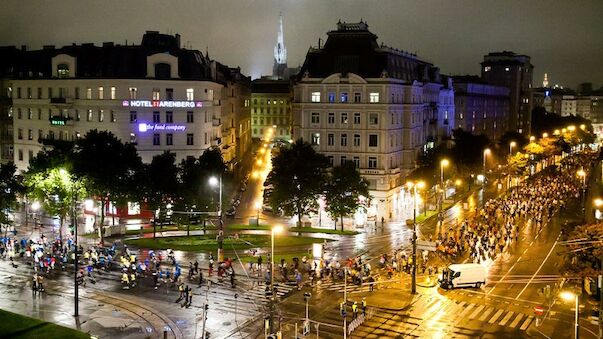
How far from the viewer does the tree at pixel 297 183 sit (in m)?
76.4

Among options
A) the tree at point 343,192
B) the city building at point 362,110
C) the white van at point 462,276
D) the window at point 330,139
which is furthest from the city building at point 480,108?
the white van at point 462,276

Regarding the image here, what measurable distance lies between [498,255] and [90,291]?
37939 mm

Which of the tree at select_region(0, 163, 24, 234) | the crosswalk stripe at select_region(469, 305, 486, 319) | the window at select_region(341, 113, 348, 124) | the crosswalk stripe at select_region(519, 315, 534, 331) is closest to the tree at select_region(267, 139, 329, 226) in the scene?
the window at select_region(341, 113, 348, 124)

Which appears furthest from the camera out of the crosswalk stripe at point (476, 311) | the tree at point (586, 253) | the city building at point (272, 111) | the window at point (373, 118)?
the city building at point (272, 111)

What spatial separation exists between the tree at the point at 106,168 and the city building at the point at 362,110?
27.9m

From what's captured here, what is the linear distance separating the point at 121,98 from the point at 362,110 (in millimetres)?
31603

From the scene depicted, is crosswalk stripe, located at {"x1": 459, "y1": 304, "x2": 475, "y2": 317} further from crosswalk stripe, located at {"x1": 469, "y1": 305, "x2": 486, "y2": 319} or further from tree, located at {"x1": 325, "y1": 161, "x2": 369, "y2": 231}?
tree, located at {"x1": 325, "y1": 161, "x2": 369, "y2": 231}

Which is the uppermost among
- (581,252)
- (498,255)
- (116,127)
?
(116,127)

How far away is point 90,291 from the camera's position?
167ft

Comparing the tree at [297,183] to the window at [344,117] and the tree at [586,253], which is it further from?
the tree at [586,253]

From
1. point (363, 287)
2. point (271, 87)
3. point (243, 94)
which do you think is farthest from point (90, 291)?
point (271, 87)

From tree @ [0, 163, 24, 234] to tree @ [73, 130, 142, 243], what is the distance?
6369mm

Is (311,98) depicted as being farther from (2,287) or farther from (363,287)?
(2,287)

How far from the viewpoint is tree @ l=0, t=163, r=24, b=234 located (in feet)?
218
